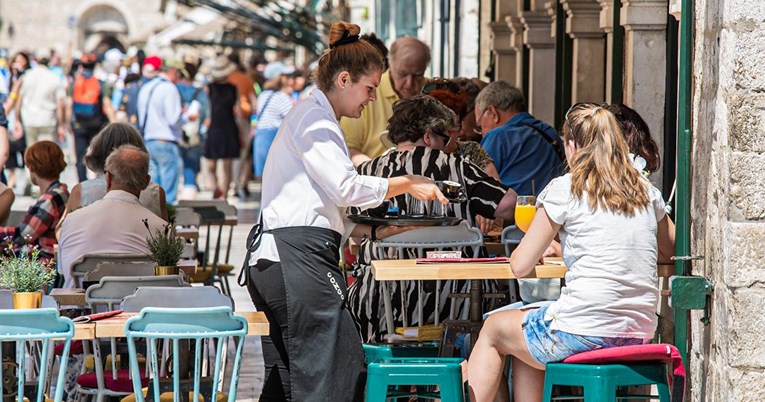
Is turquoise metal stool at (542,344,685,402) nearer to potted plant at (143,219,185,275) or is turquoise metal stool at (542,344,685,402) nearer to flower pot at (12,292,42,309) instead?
flower pot at (12,292,42,309)

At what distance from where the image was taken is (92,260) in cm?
635

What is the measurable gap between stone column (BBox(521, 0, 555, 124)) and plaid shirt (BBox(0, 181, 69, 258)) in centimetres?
432

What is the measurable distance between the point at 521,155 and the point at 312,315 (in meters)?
3.68

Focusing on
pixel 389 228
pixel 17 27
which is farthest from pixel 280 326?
pixel 17 27

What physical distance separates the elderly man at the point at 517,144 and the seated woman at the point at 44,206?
7.83 ft

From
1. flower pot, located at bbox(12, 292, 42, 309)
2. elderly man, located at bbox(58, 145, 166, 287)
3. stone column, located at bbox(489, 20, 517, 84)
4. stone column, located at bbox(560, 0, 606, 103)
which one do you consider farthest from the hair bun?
stone column, located at bbox(489, 20, 517, 84)

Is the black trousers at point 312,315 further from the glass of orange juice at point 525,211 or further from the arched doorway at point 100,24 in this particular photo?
the arched doorway at point 100,24

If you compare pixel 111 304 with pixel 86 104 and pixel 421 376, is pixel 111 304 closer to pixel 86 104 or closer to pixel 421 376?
pixel 421 376

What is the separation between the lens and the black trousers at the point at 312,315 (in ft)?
16.3

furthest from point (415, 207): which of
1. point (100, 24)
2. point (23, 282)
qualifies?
point (100, 24)

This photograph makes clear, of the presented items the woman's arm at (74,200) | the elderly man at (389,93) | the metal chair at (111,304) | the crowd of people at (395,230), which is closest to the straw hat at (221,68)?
the elderly man at (389,93)

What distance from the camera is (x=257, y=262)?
16.4 feet

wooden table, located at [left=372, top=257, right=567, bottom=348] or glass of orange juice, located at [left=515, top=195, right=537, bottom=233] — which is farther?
glass of orange juice, located at [left=515, top=195, right=537, bottom=233]

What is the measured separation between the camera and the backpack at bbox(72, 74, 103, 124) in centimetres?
1739
